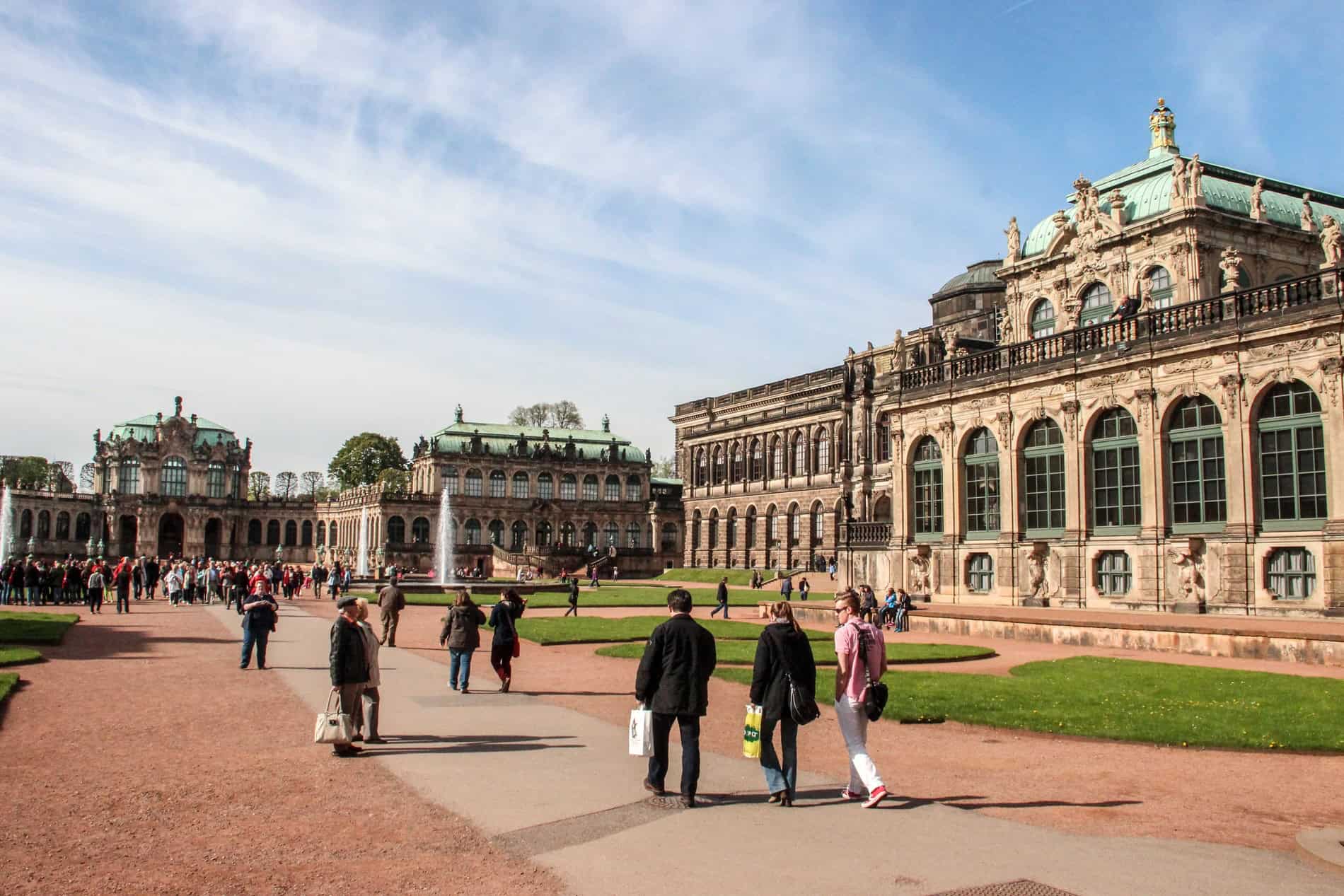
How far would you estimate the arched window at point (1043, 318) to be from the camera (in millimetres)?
44562

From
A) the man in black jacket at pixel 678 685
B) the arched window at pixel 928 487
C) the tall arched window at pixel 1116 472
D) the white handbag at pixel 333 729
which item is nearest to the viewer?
the man in black jacket at pixel 678 685

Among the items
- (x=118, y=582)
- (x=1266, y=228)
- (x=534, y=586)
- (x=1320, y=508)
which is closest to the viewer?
(x=1320, y=508)

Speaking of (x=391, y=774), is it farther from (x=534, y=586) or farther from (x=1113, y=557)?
(x=534, y=586)

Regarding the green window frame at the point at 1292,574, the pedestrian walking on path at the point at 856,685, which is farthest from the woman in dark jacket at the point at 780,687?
the green window frame at the point at 1292,574

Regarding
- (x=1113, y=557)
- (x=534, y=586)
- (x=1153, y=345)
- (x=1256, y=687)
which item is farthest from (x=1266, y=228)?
(x=534, y=586)

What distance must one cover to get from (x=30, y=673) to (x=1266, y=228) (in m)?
42.1

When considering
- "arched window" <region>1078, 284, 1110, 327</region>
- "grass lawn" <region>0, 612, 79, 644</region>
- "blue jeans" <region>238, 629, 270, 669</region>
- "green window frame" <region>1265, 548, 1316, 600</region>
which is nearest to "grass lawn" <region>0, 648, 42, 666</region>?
"grass lawn" <region>0, 612, 79, 644</region>

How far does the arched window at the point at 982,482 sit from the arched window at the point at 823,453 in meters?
39.6

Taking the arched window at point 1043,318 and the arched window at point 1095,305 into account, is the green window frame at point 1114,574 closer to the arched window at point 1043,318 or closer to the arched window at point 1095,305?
the arched window at point 1095,305

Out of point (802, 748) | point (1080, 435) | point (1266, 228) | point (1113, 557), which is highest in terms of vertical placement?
point (1266, 228)

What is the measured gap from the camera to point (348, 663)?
1212 centimetres

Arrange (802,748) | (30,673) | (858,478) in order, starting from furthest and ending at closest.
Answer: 1. (858,478)
2. (30,673)
3. (802,748)

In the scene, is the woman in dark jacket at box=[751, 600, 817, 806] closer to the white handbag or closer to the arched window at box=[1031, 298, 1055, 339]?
the white handbag

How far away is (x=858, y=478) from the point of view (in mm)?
73875
